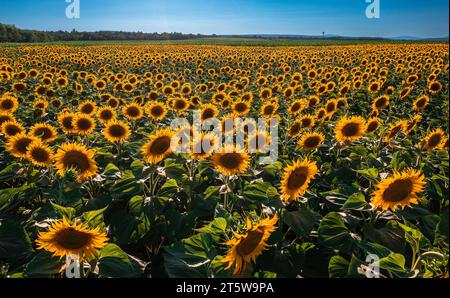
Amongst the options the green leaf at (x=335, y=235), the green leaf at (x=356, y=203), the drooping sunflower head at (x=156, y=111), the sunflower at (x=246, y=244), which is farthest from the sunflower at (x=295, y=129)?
the sunflower at (x=246, y=244)

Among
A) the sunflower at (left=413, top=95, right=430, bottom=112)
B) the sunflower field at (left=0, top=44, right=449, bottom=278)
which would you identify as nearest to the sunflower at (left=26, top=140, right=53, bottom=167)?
the sunflower field at (left=0, top=44, right=449, bottom=278)

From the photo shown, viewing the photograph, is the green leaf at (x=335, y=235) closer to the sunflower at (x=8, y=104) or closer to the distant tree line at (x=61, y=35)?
the sunflower at (x=8, y=104)

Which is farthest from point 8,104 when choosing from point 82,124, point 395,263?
point 395,263

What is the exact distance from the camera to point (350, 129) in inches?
220

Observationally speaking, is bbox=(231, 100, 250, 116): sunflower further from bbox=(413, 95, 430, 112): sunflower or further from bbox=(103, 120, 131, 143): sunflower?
bbox=(413, 95, 430, 112): sunflower

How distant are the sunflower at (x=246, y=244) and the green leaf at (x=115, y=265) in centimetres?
77

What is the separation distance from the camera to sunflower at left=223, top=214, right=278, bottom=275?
93.0 inches

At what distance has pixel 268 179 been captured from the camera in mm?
4906

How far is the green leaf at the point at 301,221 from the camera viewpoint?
10.1 feet

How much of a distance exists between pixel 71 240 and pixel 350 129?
472 cm

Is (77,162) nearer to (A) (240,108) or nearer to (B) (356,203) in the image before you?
(B) (356,203)
